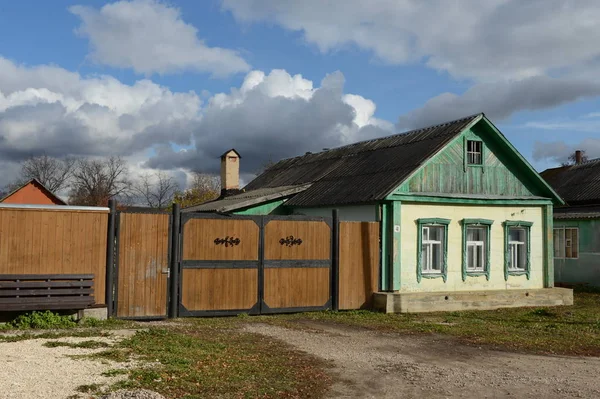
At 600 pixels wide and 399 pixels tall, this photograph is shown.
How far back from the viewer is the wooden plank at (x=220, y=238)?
13961 mm

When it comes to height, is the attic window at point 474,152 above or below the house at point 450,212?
above

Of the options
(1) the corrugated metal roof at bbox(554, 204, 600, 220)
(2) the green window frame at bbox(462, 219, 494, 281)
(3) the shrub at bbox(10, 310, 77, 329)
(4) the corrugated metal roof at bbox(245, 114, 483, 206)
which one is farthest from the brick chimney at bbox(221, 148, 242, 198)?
(3) the shrub at bbox(10, 310, 77, 329)

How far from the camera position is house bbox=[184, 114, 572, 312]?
55.4ft

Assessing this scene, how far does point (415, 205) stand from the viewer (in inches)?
684

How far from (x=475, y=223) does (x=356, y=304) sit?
496cm

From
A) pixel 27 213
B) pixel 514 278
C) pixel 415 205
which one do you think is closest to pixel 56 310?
pixel 27 213

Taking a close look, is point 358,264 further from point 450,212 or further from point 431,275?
point 450,212

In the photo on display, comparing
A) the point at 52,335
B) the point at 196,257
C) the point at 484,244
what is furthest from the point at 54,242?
the point at 484,244

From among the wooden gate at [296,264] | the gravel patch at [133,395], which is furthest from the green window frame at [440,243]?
the gravel patch at [133,395]

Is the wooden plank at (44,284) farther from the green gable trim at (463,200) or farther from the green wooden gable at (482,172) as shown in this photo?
the green wooden gable at (482,172)

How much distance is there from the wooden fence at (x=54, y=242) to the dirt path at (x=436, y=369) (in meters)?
3.64

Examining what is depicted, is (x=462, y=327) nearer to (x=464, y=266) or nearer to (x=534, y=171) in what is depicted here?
(x=464, y=266)

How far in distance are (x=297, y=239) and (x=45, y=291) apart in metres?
5.88

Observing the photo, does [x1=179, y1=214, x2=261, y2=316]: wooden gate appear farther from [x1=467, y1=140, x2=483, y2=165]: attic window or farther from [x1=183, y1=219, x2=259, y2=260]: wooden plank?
[x1=467, y1=140, x2=483, y2=165]: attic window
